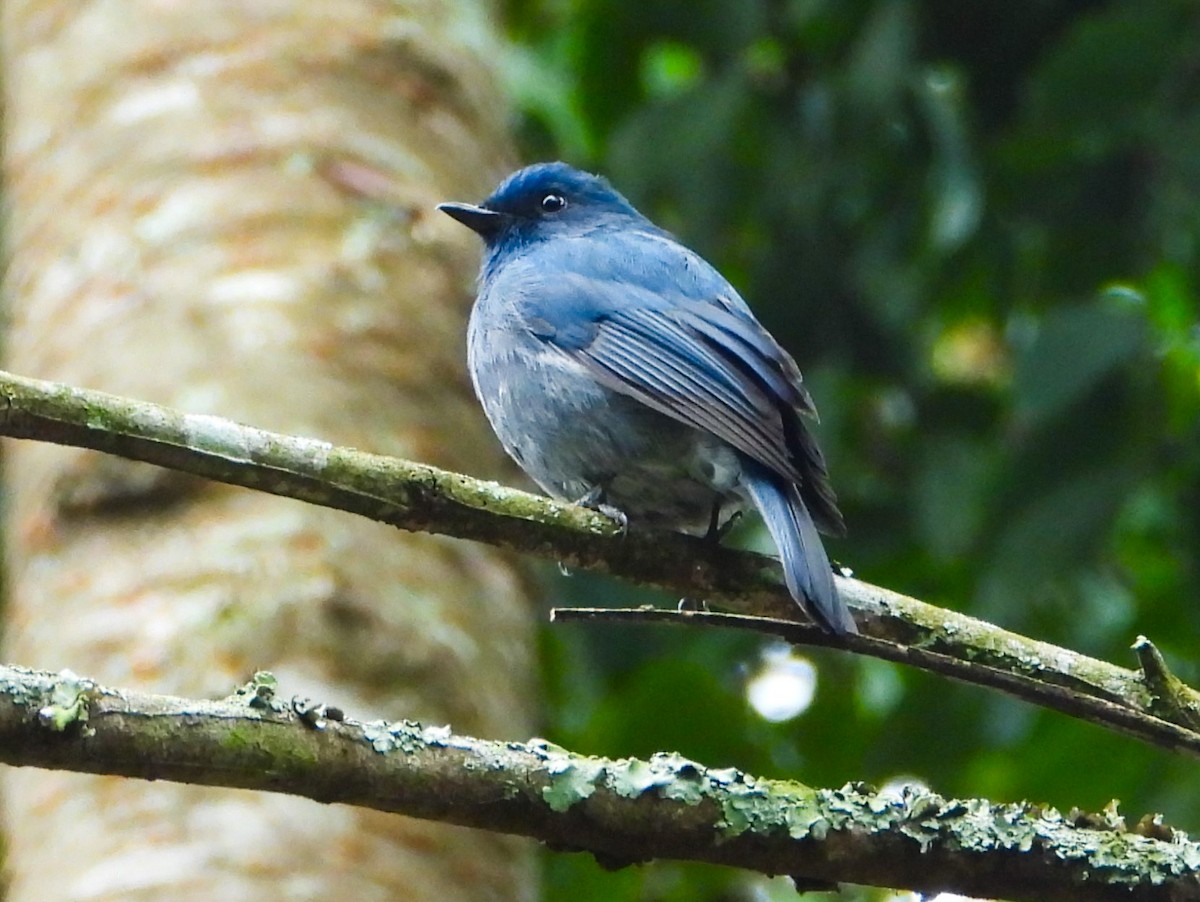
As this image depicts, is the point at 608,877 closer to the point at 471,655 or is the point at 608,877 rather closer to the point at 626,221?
the point at 471,655

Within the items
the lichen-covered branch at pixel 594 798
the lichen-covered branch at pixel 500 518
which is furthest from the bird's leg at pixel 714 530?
the lichen-covered branch at pixel 594 798

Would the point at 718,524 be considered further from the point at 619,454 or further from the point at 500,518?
the point at 500,518

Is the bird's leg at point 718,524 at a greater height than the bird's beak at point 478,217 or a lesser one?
lesser

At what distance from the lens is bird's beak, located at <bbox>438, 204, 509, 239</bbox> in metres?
4.64

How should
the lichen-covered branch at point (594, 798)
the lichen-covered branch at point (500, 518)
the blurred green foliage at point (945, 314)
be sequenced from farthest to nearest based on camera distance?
the blurred green foliage at point (945, 314)
the lichen-covered branch at point (500, 518)
the lichen-covered branch at point (594, 798)

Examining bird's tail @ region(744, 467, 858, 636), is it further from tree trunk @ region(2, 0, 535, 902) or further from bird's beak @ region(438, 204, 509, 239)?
bird's beak @ region(438, 204, 509, 239)

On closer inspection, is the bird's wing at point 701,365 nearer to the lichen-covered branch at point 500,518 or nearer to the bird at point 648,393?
the bird at point 648,393

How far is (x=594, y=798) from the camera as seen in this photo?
2.08m

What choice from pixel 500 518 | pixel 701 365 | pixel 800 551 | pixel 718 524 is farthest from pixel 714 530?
pixel 500 518

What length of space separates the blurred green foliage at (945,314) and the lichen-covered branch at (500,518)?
166cm

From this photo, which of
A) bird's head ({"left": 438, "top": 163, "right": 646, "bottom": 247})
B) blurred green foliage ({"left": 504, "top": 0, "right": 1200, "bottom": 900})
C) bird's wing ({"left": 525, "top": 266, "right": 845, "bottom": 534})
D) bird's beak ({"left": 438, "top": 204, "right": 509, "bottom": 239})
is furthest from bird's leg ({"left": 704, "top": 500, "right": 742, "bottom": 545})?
bird's head ({"left": 438, "top": 163, "right": 646, "bottom": 247})

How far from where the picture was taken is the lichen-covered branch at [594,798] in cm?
191

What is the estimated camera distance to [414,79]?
4953mm

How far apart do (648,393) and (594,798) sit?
183cm
